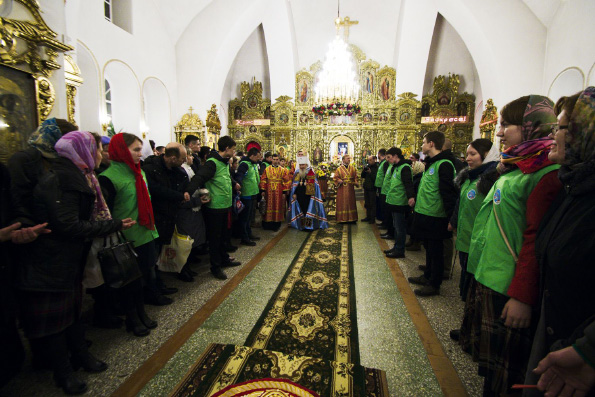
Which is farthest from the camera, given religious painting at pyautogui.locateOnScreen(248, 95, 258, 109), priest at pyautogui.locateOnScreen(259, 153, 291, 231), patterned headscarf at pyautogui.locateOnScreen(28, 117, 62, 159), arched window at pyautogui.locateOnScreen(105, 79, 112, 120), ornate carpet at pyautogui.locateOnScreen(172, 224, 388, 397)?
religious painting at pyautogui.locateOnScreen(248, 95, 258, 109)

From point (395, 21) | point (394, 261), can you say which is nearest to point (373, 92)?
point (395, 21)

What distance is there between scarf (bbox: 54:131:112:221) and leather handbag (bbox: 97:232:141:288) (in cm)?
26

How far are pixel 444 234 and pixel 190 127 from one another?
451 inches

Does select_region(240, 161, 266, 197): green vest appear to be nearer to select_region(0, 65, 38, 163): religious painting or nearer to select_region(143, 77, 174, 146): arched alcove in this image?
select_region(0, 65, 38, 163): religious painting

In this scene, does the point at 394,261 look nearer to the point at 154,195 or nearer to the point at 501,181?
the point at 501,181

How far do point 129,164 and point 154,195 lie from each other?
0.66 metres

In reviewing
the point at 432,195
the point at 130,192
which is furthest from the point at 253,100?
the point at 130,192

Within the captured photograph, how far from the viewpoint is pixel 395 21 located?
16156mm

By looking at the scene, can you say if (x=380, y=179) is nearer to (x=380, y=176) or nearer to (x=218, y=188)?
(x=380, y=176)

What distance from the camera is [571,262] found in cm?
99

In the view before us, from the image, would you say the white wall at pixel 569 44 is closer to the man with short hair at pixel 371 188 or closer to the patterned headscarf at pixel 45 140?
the man with short hair at pixel 371 188

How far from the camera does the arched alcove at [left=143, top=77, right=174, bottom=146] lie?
11.5 meters

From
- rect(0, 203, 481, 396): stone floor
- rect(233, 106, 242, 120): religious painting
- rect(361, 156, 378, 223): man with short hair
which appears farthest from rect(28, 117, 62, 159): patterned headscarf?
rect(233, 106, 242, 120): religious painting

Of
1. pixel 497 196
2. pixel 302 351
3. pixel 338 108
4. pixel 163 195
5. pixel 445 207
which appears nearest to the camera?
pixel 497 196
